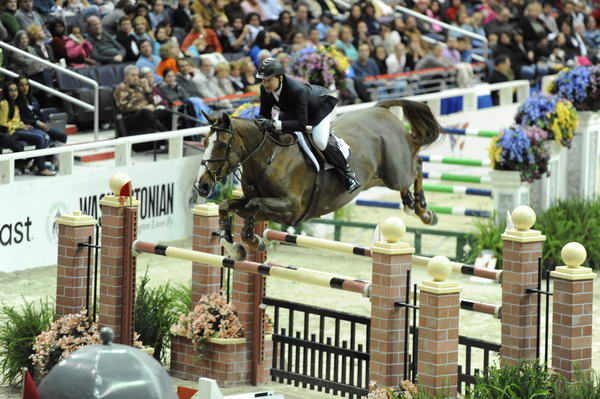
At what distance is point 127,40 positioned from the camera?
15719 mm

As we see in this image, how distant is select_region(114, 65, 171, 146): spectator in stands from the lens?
13961 mm

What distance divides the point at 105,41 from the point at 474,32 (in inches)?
317

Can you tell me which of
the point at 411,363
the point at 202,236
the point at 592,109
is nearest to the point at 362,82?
the point at 592,109

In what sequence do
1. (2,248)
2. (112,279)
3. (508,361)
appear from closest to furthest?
(508,361), (112,279), (2,248)

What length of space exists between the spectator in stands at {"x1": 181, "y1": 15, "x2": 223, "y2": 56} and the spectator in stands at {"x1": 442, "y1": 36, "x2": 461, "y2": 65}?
4096 mm

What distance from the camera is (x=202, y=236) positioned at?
8.92m

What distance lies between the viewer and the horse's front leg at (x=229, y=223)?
282 inches

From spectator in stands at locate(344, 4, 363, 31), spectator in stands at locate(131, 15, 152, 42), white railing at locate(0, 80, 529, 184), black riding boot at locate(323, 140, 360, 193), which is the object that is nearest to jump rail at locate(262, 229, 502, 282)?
black riding boot at locate(323, 140, 360, 193)

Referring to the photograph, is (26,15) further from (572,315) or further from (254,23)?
(572,315)

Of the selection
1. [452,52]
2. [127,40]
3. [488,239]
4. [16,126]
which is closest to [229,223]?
[16,126]

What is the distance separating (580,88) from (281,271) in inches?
320

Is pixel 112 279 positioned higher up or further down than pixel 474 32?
further down

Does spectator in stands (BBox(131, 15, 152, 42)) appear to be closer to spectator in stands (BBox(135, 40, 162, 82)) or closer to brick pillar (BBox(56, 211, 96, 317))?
spectator in stands (BBox(135, 40, 162, 82))

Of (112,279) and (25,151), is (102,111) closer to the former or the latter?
(25,151)
